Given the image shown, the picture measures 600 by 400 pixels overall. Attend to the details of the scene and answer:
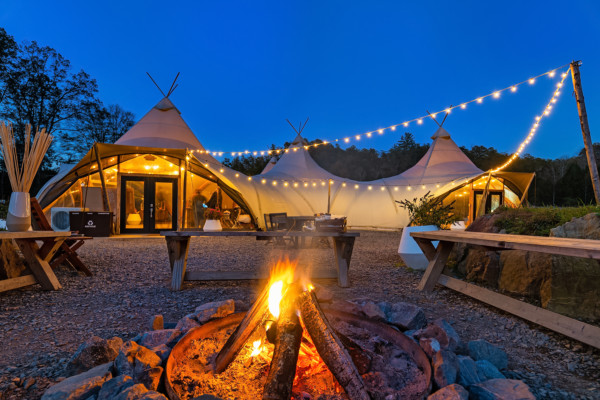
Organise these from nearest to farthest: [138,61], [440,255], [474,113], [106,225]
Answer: [440,255]
[106,225]
[474,113]
[138,61]

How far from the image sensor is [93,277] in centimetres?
383

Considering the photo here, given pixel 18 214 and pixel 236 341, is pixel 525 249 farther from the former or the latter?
pixel 18 214

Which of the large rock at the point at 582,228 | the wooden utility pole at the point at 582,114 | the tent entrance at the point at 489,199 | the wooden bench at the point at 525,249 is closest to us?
the wooden bench at the point at 525,249

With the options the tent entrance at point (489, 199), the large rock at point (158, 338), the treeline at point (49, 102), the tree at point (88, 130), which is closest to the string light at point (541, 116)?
the large rock at point (158, 338)

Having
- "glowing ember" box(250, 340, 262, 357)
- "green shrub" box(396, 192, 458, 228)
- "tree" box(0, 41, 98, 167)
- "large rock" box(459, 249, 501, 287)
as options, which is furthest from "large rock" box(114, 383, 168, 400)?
"tree" box(0, 41, 98, 167)

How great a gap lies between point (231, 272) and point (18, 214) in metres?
1.99

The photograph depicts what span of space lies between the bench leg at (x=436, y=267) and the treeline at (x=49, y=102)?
20.8m

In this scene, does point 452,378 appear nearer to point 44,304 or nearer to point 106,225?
point 44,304

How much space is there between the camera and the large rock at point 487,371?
1.48 m

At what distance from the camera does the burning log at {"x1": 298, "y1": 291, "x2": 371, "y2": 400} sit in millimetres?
1165

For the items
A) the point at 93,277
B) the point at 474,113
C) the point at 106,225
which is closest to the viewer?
the point at 93,277

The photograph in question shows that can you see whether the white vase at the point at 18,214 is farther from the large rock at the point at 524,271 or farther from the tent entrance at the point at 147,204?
the tent entrance at the point at 147,204

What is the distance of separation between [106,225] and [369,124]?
196 feet

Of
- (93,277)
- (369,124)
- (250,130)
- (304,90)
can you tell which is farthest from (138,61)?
(93,277)
